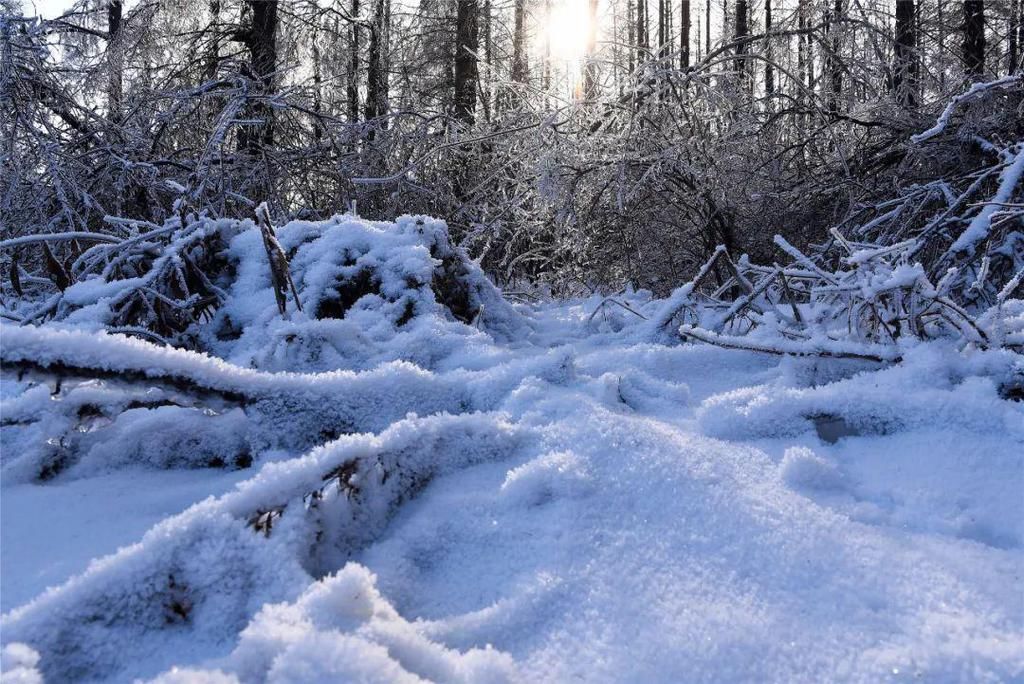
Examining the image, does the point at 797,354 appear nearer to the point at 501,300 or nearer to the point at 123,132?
the point at 501,300

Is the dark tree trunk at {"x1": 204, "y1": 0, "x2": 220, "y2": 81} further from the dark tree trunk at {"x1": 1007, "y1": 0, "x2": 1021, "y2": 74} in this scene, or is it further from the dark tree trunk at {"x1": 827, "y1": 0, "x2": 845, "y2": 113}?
the dark tree trunk at {"x1": 1007, "y1": 0, "x2": 1021, "y2": 74}

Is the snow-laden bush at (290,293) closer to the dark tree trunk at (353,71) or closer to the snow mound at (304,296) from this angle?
the snow mound at (304,296)

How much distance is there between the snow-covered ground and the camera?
84 centimetres

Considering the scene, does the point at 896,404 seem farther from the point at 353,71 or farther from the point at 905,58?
the point at 353,71

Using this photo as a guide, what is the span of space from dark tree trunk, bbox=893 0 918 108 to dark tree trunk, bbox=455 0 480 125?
172 inches

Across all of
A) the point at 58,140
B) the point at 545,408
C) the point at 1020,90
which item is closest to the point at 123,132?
the point at 58,140

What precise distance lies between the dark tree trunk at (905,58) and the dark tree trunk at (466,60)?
4.36 meters

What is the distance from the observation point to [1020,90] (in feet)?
11.8

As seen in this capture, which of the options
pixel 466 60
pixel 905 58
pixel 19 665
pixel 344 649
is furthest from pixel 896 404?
pixel 466 60

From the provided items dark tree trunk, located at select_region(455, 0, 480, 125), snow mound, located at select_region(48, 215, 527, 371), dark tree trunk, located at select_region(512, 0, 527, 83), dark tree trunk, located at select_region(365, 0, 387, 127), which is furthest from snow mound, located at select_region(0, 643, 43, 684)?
dark tree trunk, located at select_region(512, 0, 527, 83)

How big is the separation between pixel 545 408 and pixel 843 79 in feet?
15.1

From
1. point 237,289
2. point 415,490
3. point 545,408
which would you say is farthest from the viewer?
point 237,289

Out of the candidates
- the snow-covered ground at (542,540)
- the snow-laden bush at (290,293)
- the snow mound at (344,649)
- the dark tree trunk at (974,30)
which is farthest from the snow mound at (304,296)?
the dark tree trunk at (974,30)

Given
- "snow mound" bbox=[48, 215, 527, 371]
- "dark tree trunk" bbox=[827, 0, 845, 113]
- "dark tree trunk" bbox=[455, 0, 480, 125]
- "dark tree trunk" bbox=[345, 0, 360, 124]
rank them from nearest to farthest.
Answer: "snow mound" bbox=[48, 215, 527, 371]
"dark tree trunk" bbox=[827, 0, 845, 113]
"dark tree trunk" bbox=[455, 0, 480, 125]
"dark tree trunk" bbox=[345, 0, 360, 124]
